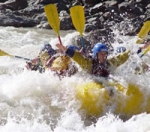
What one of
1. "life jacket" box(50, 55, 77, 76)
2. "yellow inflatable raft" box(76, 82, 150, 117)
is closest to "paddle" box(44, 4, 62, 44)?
"life jacket" box(50, 55, 77, 76)

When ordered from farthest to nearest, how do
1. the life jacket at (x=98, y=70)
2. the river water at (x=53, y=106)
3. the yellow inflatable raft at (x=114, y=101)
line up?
the life jacket at (x=98, y=70)
the yellow inflatable raft at (x=114, y=101)
the river water at (x=53, y=106)

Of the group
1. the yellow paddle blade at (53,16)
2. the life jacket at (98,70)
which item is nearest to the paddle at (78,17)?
the yellow paddle blade at (53,16)

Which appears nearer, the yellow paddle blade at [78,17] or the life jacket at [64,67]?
the life jacket at [64,67]

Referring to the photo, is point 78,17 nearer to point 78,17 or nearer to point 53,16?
point 78,17

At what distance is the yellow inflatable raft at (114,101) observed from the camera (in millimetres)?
4918

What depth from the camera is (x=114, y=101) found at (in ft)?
16.2

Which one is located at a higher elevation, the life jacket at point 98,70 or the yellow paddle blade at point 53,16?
the yellow paddle blade at point 53,16

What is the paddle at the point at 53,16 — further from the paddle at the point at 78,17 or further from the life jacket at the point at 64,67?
the life jacket at the point at 64,67

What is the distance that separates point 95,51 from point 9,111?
1.57 metres

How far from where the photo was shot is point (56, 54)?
628 centimetres

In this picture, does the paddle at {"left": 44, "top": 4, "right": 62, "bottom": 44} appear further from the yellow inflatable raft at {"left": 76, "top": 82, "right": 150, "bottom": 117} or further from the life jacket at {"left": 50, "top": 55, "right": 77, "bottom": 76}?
the yellow inflatable raft at {"left": 76, "top": 82, "right": 150, "bottom": 117}

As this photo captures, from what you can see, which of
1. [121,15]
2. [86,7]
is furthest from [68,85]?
[86,7]

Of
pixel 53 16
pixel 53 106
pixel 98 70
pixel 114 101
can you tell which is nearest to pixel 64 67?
pixel 98 70

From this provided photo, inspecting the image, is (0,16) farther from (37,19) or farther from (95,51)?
(95,51)
